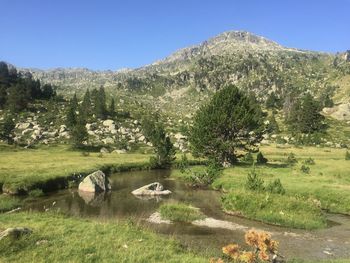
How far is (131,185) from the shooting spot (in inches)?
2267

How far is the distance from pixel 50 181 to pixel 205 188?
2190cm

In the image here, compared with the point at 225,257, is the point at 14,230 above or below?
above

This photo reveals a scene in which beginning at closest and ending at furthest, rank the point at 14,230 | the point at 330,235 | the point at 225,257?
1. the point at 14,230
2. the point at 225,257
3. the point at 330,235

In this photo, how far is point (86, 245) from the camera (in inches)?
810

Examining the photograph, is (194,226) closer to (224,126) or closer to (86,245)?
(86,245)

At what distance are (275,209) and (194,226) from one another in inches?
370

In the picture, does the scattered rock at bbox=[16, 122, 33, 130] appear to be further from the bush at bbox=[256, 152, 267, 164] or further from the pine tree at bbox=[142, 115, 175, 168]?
the bush at bbox=[256, 152, 267, 164]

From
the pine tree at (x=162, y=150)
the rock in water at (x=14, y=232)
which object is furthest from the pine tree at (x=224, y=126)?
the rock in water at (x=14, y=232)

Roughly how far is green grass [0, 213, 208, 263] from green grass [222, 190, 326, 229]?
1655 centimetres

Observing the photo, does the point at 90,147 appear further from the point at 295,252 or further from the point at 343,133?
the point at 343,133

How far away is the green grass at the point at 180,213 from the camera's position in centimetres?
3697

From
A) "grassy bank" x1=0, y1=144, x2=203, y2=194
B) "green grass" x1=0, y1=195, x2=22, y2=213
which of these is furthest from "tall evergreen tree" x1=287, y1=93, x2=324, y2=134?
"green grass" x1=0, y1=195, x2=22, y2=213

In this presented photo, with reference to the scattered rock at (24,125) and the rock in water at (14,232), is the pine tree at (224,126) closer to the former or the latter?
the rock in water at (14,232)

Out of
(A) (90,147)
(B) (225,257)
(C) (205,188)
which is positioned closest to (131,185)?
(C) (205,188)
